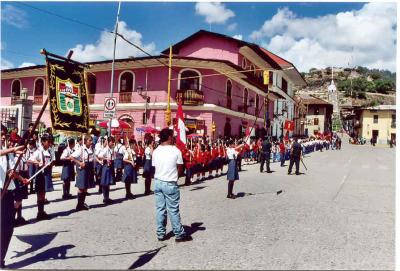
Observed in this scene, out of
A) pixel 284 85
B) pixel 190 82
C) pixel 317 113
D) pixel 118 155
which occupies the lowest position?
pixel 118 155

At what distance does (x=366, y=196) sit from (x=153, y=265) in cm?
834

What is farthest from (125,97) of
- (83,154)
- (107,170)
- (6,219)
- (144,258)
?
(144,258)

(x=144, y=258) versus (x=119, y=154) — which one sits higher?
(x=119, y=154)

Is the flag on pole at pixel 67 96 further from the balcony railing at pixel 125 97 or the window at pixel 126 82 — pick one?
the window at pixel 126 82

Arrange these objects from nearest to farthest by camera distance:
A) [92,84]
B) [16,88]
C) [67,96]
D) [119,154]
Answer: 1. [67,96]
2. [119,154]
3. [92,84]
4. [16,88]

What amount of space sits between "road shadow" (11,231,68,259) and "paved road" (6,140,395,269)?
0.05 ft

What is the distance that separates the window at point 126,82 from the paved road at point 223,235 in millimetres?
18440

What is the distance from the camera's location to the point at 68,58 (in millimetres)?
5297

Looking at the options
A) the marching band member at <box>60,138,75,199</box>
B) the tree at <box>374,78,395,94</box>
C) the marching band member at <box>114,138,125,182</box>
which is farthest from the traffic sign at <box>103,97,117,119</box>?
the tree at <box>374,78,395,94</box>

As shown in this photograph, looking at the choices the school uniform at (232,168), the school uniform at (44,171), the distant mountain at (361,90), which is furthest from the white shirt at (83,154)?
the distant mountain at (361,90)

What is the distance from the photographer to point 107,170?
9.30 m

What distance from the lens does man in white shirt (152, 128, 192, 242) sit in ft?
19.9

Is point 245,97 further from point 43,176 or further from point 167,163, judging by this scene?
point 167,163

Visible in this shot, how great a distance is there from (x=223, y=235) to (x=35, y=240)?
10.2ft
